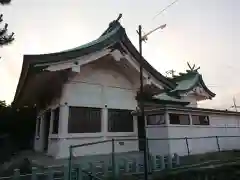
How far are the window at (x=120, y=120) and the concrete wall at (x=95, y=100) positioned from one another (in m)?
0.20

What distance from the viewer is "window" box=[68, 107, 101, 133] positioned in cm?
873

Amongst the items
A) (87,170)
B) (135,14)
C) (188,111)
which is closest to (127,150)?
(87,170)

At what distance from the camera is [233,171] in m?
8.40

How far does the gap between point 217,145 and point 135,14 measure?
9967 millimetres

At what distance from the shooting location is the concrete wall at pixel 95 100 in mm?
8477

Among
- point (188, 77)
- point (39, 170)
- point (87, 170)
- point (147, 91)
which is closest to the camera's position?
point (39, 170)

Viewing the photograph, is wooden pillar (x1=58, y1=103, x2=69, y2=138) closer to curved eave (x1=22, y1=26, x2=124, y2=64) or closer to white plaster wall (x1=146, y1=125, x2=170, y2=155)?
curved eave (x1=22, y1=26, x2=124, y2=64)

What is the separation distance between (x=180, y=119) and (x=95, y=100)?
5508mm

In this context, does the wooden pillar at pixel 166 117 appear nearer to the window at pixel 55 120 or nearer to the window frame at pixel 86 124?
the window frame at pixel 86 124

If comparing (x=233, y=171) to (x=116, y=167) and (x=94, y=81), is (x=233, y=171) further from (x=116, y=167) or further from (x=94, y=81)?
(x=94, y=81)

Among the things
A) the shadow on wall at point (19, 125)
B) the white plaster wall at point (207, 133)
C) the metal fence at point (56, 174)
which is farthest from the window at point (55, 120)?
the shadow on wall at point (19, 125)

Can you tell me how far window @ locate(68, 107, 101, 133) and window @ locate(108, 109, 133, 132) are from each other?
24.4 inches

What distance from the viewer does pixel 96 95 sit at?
9.51 meters

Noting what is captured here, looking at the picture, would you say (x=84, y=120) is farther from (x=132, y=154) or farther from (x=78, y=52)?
(x=78, y=52)
